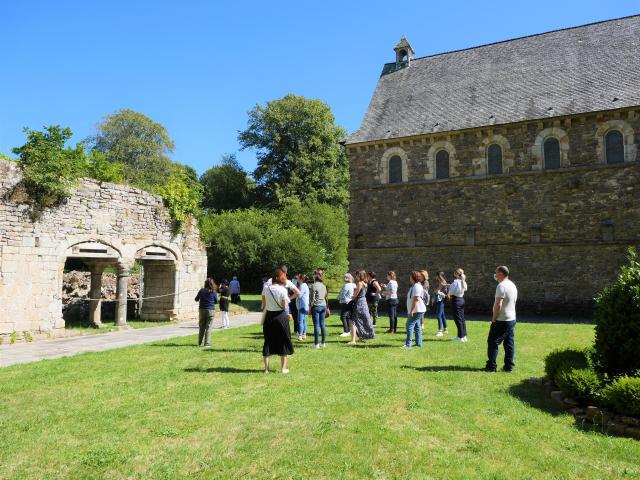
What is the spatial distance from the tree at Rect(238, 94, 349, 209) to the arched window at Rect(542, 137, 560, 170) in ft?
77.5

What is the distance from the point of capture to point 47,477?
171 inches

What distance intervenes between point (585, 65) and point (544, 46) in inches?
124

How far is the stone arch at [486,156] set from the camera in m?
21.3

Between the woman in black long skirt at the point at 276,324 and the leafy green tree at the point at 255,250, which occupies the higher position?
the leafy green tree at the point at 255,250

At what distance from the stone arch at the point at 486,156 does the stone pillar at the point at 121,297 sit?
15327 mm

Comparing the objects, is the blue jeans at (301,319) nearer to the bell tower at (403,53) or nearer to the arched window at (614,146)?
the arched window at (614,146)

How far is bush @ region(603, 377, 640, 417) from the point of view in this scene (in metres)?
5.49

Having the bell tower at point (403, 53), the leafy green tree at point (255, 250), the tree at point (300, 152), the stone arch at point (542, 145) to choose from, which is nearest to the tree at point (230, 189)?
the tree at point (300, 152)

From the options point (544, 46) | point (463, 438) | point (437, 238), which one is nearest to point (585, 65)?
point (544, 46)

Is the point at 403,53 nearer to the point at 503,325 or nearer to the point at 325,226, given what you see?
the point at 325,226

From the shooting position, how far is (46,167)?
1344 centimetres

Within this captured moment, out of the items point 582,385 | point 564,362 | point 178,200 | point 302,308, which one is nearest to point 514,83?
point 178,200

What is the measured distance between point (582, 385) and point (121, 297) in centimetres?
1407

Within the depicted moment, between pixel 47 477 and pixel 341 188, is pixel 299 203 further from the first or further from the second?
pixel 47 477
